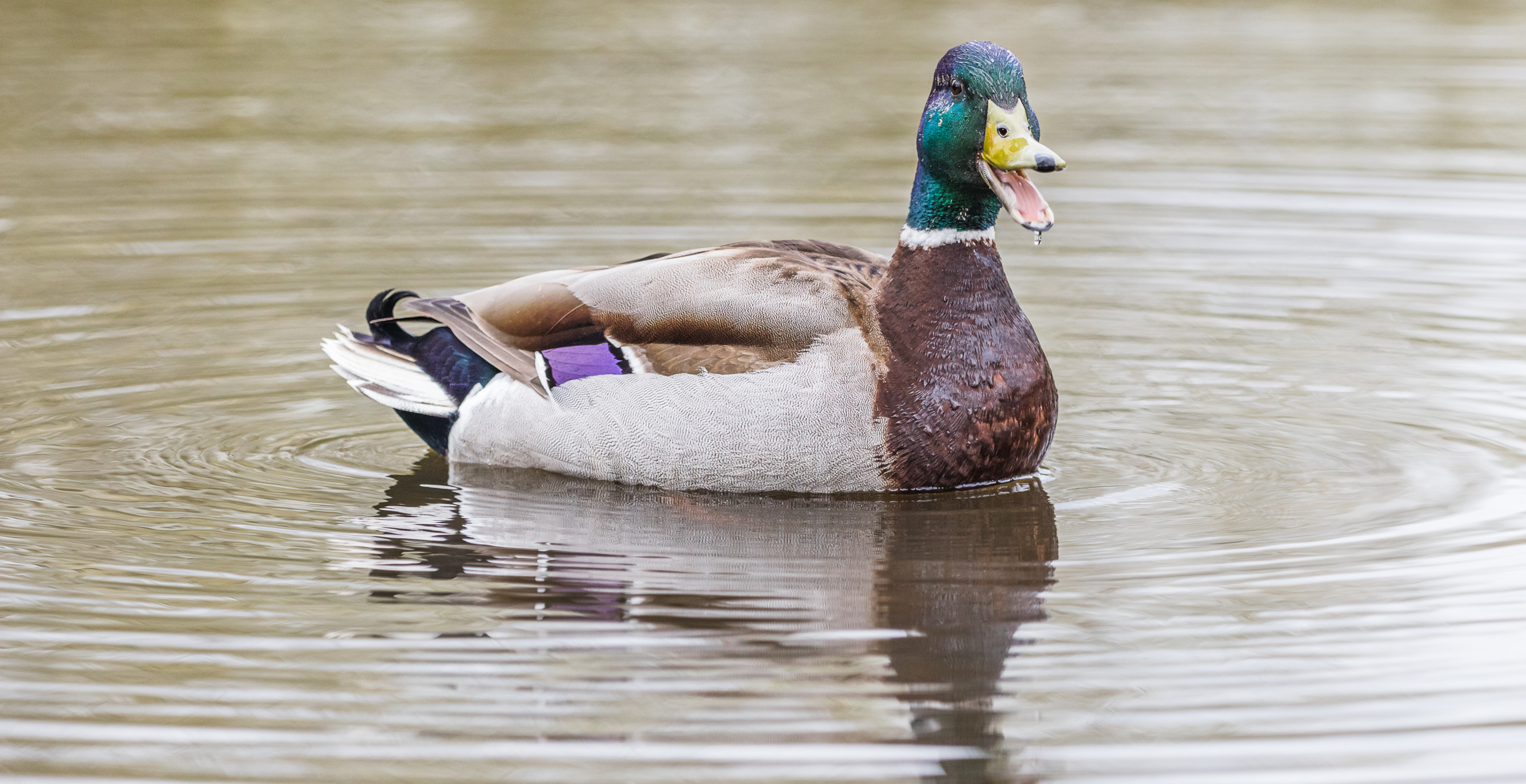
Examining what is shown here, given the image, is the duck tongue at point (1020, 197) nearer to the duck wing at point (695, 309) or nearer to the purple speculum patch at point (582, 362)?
the duck wing at point (695, 309)

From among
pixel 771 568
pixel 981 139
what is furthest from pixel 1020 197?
pixel 771 568

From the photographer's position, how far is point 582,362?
23.9 feet

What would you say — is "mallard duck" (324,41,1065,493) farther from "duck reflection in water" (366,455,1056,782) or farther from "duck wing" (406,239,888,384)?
"duck reflection in water" (366,455,1056,782)

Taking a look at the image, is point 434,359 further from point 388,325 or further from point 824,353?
point 824,353

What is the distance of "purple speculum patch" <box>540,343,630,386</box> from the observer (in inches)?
284

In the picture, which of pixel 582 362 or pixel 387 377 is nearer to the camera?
pixel 582 362

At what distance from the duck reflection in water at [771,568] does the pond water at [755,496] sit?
0.02 meters

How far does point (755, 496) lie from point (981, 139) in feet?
4.83

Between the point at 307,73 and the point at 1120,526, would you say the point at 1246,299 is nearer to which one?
the point at 1120,526

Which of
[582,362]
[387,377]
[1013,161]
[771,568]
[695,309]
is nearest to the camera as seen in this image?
[771,568]

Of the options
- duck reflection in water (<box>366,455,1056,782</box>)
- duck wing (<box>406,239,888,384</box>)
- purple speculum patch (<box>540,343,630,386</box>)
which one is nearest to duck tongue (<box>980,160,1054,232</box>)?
duck wing (<box>406,239,888,384</box>)

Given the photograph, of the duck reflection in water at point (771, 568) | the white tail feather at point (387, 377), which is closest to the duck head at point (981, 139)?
the duck reflection in water at point (771, 568)

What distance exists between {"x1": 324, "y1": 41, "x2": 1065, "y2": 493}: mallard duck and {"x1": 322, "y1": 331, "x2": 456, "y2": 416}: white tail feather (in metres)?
0.37

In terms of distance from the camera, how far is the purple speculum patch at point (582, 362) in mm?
7207
